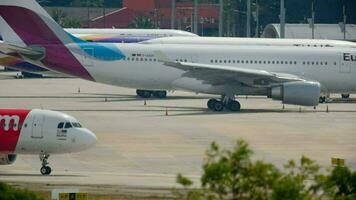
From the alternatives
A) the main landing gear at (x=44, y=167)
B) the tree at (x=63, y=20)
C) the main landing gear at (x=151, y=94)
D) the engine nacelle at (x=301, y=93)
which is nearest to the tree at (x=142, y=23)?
the tree at (x=63, y=20)

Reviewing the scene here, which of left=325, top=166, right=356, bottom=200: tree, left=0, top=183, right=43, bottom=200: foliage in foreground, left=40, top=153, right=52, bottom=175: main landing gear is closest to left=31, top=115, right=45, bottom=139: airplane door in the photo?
left=40, top=153, right=52, bottom=175: main landing gear

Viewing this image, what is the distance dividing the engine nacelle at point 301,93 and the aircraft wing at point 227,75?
3.52ft

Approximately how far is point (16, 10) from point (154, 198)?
111 ft

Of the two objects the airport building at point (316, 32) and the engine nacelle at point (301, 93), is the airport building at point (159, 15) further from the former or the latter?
the engine nacelle at point (301, 93)

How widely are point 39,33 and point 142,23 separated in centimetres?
9614

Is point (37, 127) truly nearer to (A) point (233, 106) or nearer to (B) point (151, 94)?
(A) point (233, 106)

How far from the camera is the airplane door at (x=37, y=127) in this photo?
39.4 meters

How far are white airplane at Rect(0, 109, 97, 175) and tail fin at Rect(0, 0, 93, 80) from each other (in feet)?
82.9

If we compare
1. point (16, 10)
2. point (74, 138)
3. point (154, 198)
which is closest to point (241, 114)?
point (16, 10)

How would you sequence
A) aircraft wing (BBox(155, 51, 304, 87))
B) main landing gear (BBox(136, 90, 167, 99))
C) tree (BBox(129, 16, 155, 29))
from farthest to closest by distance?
1. tree (BBox(129, 16, 155, 29))
2. main landing gear (BBox(136, 90, 167, 99))
3. aircraft wing (BBox(155, 51, 304, 87))

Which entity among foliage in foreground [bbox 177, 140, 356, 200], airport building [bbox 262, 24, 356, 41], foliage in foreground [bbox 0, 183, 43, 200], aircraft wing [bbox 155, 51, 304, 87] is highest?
airport building [bbox 262, 24, 356, 41]

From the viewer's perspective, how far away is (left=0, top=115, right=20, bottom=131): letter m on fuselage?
39.3m

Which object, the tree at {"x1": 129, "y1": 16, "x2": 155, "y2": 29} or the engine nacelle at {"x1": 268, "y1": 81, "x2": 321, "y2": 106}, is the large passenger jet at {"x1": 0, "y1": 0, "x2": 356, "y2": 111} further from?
the tree at {"x1": 129, "y1": 16, "x2": 155, "y2": 29}

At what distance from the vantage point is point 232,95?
64312 millimetres
